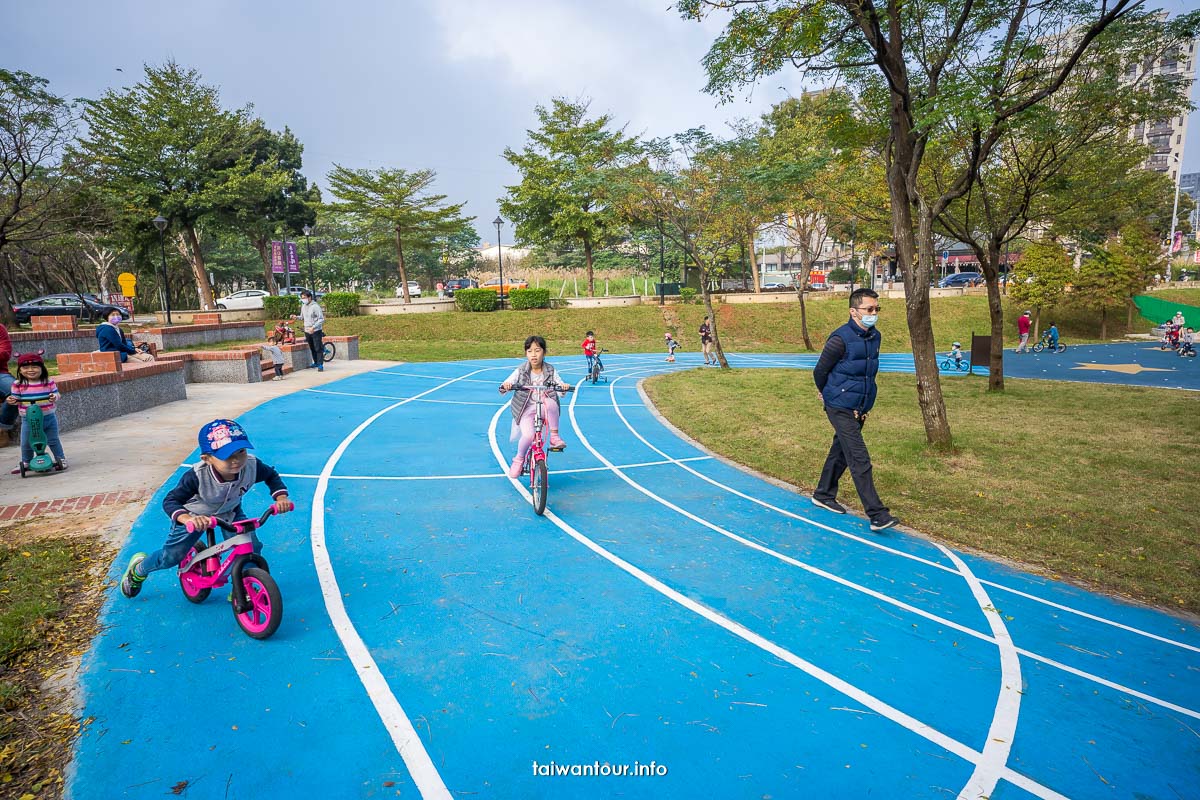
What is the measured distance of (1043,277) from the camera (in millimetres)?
32062

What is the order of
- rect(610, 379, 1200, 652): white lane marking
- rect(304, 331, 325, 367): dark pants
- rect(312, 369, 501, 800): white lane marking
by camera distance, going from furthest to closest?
rect(304, 331, 325, 367): dark pants
rect(610, 379, 1200, 652): white lane marking
rect(312, 369, 501, 800): white lane marking

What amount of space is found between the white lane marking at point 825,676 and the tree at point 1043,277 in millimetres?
35900

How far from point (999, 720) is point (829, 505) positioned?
3.80 metres

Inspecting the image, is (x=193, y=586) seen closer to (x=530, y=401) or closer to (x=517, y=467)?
(x=517, y=467)

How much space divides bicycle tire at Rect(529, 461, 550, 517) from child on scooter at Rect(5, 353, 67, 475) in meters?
6.17

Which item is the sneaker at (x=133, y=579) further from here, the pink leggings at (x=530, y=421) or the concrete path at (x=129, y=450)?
the pink leggings at (x=530, y=421)

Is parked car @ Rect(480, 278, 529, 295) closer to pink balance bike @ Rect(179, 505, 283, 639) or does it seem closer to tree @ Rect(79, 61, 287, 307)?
tree @ Rect(79, 61, 287, 307)

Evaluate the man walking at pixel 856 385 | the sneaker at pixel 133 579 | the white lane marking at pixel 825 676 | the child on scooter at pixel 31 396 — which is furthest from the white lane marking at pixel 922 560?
the child on scooter at pixel 31 396

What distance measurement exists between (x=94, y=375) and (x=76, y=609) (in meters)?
8.00

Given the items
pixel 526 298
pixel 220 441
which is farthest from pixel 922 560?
pixel 526 298

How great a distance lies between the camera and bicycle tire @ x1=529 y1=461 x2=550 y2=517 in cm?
681

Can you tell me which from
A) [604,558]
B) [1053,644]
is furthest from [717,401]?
[1053,644]

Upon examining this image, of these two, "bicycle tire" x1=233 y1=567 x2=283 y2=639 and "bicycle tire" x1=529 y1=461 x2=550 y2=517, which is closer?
"bicycle tire" x1=233 y1=567 x2=283 y2=639

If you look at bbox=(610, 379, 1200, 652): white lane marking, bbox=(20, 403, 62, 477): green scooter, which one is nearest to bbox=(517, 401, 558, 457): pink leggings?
bbox=(610, 379, 1200, 652): white lane marking
